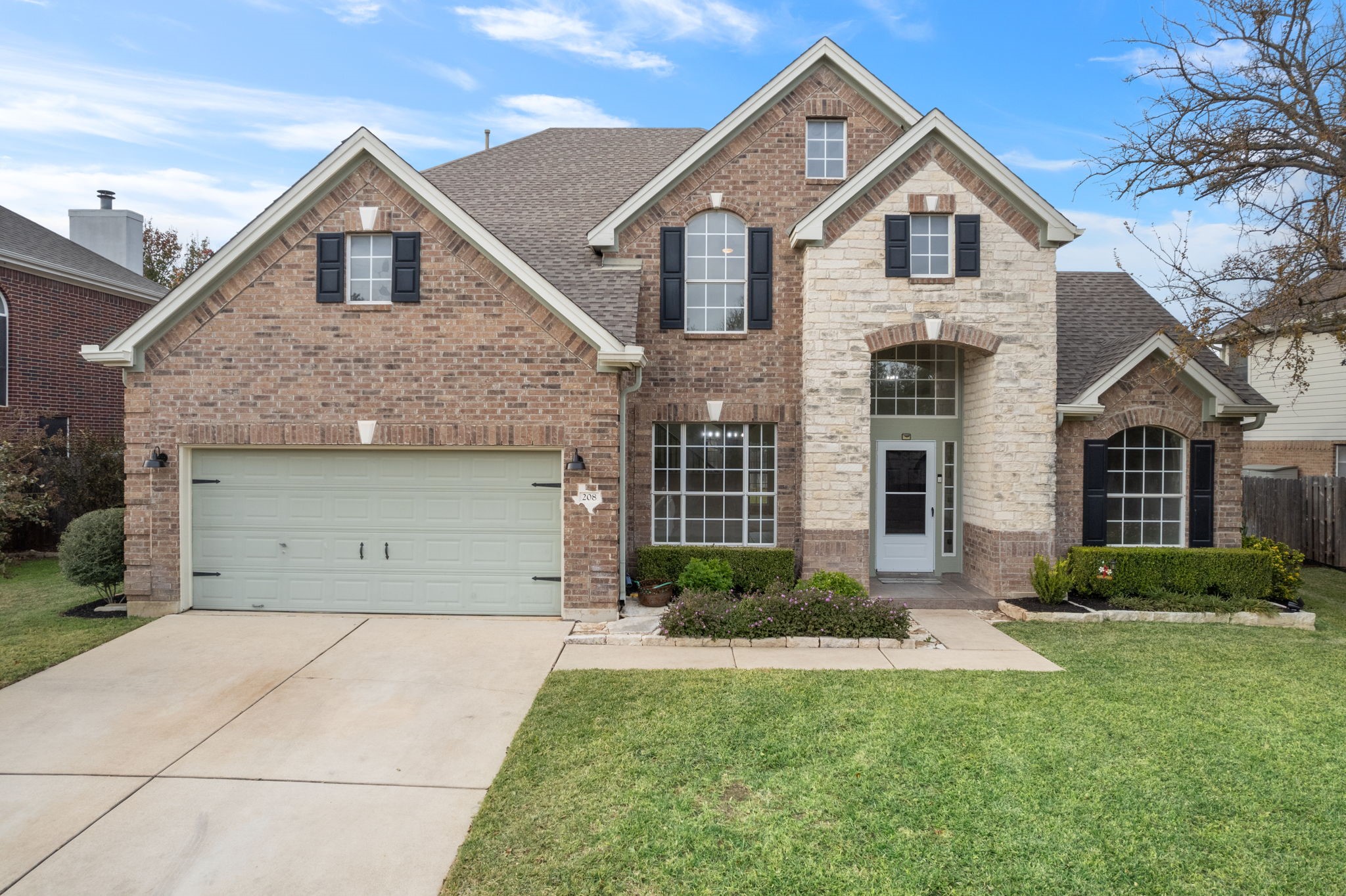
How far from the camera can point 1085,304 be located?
1354 centimetres

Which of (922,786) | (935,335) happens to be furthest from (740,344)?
(922,786)

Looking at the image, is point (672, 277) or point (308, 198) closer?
point (308, 198)

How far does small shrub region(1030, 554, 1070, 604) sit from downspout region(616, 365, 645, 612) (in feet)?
20.3

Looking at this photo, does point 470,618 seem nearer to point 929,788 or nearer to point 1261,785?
point 929,788

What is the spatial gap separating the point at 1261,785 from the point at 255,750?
7.69 m

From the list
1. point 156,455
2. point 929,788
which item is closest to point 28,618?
point 156,455

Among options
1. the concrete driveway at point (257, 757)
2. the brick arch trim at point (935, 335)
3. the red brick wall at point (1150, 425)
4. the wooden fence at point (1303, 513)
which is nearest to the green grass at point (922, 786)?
the concrete driveway at point (257, 757)

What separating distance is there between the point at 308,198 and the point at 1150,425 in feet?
43.0

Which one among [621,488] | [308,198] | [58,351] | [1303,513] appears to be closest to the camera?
[308,198]

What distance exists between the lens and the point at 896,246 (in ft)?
35.9

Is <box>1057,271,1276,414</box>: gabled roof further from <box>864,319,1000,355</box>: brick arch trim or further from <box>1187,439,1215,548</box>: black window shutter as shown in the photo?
<box>864,319,1000,355</box>: brick arch trim

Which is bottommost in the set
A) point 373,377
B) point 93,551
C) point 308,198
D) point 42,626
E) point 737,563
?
point 42,626

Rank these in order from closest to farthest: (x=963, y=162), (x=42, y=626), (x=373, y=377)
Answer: (x=42, y=626) < (x=373, y=377) < (x=963, y=162)

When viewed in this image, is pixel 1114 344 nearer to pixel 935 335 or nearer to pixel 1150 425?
pixel 1150 425
